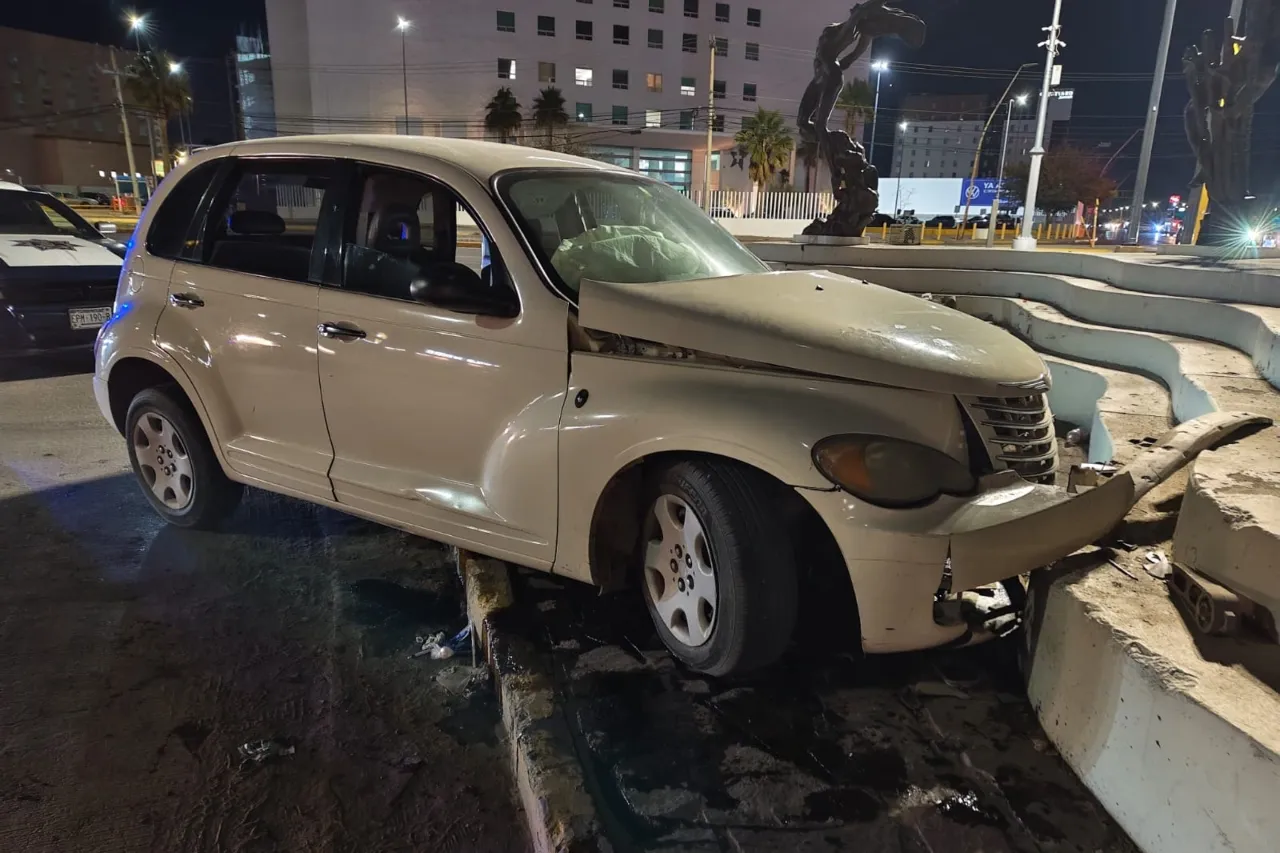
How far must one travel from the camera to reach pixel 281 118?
49750 mm

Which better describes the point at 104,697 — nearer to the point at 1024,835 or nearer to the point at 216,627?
the point at 216,627

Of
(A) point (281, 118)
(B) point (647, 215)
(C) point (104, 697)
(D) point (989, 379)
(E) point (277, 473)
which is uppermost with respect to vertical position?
(A) point (281, 118)

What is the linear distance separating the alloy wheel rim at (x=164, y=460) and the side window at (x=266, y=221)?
3.08 feet

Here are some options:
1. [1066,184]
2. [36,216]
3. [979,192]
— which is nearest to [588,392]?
[36,216]

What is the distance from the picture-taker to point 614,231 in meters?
3.33

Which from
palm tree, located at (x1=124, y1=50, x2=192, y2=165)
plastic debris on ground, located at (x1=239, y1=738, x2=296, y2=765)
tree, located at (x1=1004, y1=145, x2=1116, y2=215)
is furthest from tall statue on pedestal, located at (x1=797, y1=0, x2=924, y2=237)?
tree, located at (x1=1004, y1=145, x2=1116, y2=215)

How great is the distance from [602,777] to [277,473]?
2208mm

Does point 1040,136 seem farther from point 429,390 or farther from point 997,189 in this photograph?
point 429,390

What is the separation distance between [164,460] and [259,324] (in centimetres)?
119

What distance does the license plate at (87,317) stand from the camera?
7.44m

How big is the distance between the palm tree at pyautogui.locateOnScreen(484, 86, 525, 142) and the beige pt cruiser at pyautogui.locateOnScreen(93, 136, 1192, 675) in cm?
4384

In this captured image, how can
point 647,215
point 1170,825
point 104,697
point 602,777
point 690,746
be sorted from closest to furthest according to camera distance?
point 1170,825, point 602,777, point 690,746, point 104,697, point 647,215

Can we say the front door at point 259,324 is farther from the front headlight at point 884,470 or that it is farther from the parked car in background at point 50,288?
the parked car in background at point 50,288

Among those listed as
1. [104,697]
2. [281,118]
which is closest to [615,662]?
[104,697]
